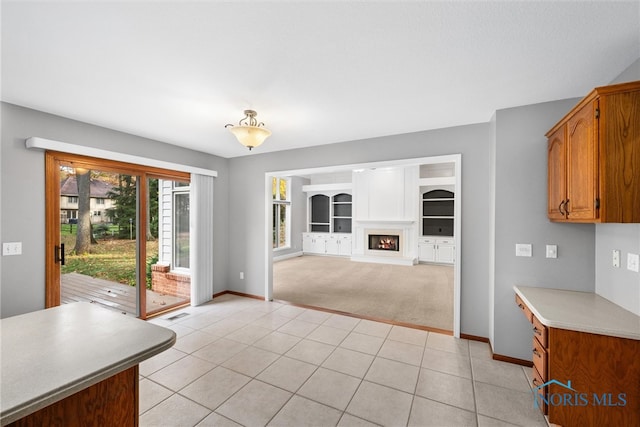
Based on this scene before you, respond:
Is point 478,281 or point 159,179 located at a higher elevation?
point 159,179

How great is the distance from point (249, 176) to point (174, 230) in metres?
1.53

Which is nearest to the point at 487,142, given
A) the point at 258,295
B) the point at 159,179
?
the point at 258,295

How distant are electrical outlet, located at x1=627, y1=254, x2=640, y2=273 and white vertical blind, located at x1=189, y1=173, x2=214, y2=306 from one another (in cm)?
491

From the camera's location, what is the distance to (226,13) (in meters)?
1.45

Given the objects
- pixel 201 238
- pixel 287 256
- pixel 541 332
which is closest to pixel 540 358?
pixel 541 332

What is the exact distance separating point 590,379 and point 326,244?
25.2 feet

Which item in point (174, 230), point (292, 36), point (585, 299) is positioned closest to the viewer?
point (292, 36)

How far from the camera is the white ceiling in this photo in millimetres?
1446

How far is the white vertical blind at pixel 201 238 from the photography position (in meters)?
4.32

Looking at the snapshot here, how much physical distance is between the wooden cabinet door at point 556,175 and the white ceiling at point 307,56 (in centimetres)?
46

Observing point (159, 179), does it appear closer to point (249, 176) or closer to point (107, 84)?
point (249, 176)

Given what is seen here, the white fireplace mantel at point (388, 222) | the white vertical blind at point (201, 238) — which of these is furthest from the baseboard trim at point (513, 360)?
the white fireplace mantel at point (388, 222)

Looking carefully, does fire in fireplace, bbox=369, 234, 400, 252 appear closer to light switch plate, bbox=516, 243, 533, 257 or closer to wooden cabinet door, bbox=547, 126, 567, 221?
light switch plate, bbox=516, 243, 533, 257

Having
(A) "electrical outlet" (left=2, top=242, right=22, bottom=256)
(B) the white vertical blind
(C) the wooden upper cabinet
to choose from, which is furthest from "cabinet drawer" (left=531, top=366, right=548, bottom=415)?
(A) "electrical outlet" (left=2, top=242, right=22, bottom=256)
